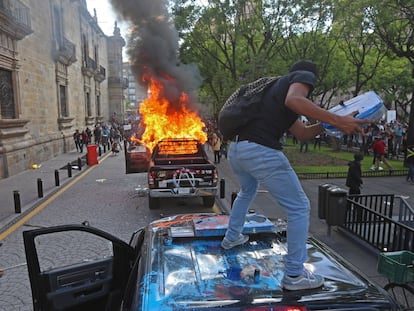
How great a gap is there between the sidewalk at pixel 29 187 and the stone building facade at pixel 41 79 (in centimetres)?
63

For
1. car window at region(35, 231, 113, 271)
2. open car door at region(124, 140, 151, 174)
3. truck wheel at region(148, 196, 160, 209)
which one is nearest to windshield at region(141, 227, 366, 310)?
car window at region(35, 231, 113, 271)

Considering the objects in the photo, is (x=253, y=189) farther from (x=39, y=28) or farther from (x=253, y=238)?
(x=39, y=28)

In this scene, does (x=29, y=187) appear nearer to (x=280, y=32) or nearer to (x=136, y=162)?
(x=136, y=162)

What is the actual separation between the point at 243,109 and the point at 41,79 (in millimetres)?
17822

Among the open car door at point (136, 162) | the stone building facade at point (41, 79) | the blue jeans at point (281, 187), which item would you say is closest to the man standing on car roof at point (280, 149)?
the blue jeans at point (281, 187)

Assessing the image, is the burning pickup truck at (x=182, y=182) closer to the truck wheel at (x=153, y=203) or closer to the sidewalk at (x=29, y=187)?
the truck wheel at (x=153, y=203)

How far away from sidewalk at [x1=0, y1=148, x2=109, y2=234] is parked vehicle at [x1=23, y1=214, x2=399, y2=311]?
5.37 m

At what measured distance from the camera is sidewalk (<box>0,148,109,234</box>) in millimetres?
8117

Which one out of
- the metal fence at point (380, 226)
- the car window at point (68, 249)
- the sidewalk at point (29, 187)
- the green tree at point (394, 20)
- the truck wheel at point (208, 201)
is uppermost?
the green tree at point (394, 20)

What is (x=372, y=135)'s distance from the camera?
20078mm

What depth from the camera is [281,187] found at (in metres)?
2.28

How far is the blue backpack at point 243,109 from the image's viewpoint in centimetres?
238

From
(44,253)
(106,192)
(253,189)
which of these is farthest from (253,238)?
(106,192)

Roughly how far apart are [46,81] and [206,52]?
9181mm
